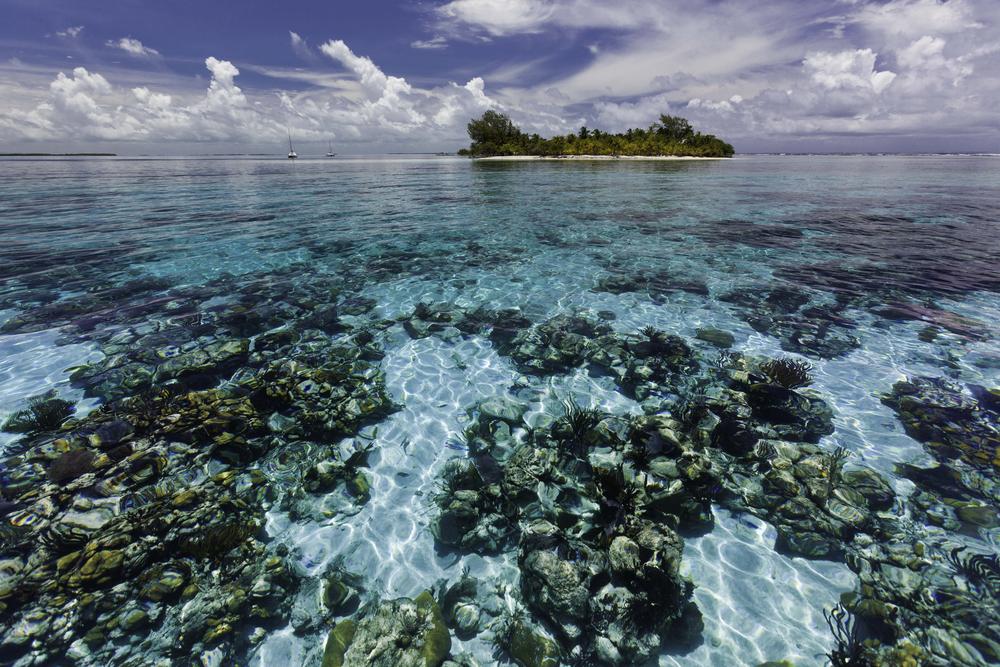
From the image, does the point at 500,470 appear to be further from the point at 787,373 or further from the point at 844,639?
the point at 787,373

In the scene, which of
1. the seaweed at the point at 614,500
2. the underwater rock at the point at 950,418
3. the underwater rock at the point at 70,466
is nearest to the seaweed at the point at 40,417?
the underwater rock at the point at 70,466

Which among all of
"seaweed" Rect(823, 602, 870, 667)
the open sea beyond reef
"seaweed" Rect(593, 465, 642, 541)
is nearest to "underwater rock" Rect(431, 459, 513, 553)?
the open sea beyond reef

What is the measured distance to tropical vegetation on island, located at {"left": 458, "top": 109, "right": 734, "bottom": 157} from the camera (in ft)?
392

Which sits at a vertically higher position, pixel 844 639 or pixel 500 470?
pixel 500 470

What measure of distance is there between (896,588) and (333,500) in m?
6.18

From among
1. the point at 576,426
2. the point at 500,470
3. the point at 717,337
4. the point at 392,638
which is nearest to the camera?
the point at 392,638

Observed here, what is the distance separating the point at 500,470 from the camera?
5.71 meters

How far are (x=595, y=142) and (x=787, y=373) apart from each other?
128174 mm

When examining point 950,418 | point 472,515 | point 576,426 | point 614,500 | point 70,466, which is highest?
point 950,418

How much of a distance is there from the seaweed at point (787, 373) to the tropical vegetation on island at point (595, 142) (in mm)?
123525

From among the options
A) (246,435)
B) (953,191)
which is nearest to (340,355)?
(246,435)

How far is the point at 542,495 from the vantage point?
5.32m

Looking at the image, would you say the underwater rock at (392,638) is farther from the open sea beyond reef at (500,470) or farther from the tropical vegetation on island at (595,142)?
the tropical vegetation on island at (595,142)

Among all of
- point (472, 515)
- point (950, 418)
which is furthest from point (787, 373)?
point (472, 515)
